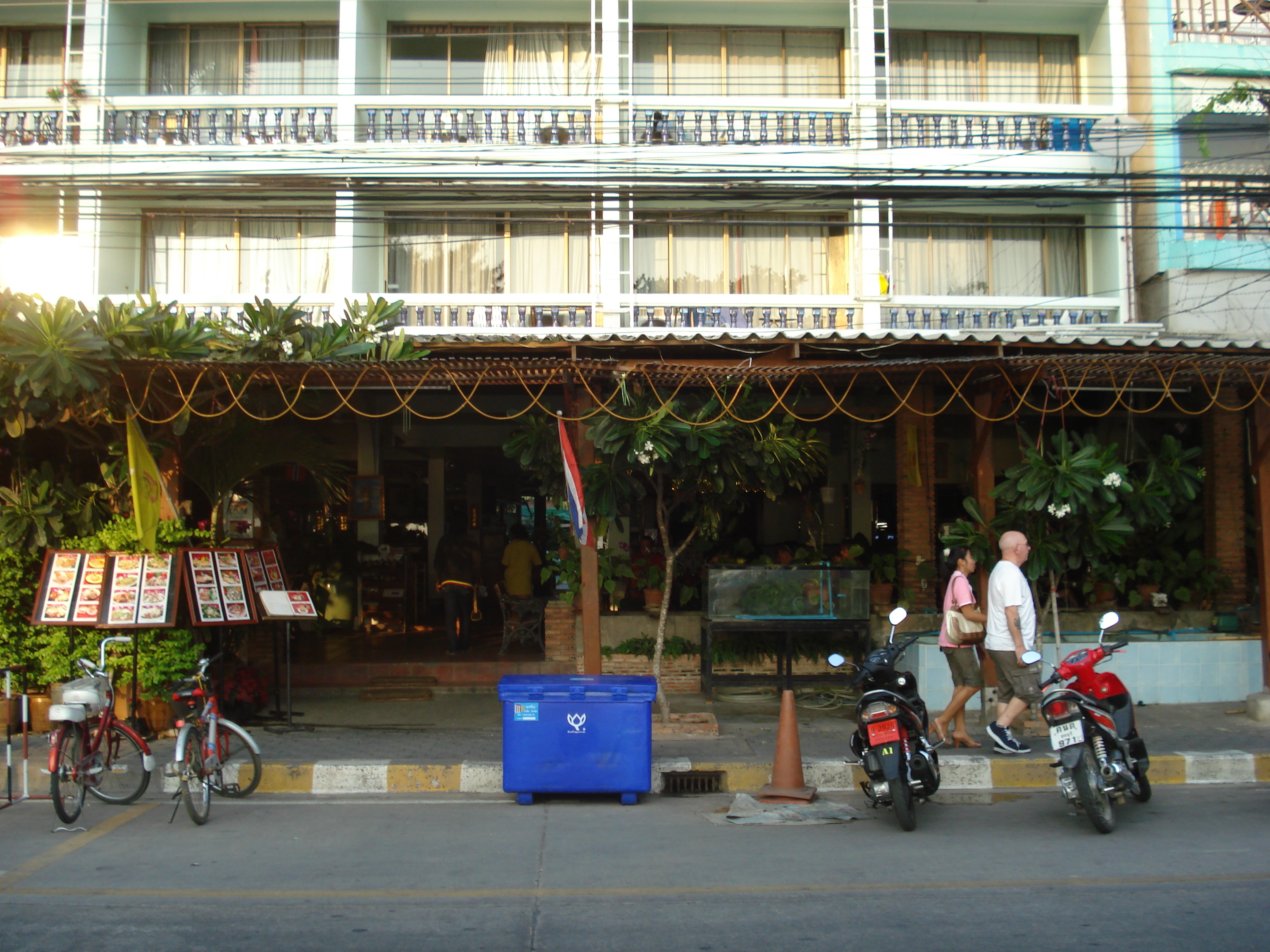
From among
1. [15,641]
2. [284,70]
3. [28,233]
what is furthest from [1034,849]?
[28,233]

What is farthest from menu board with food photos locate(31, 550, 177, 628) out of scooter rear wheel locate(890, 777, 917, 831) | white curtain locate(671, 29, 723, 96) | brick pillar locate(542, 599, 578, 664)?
white curtain locate(671, 29, 723, 96)

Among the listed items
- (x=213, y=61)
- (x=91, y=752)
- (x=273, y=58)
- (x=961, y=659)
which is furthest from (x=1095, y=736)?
(x=213, y=61)

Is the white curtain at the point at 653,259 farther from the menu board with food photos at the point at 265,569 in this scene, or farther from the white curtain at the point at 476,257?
the menu board with food photos at the point at 265,569

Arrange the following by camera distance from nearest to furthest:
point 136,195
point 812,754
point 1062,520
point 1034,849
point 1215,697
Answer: point 1034,849 < point 812,754 < point 1062,520 < point 1215,697 < point 136,195

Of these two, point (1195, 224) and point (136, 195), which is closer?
point (136, 195)

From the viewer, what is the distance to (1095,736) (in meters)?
6.19

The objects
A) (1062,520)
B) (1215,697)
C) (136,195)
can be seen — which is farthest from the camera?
(136,195)

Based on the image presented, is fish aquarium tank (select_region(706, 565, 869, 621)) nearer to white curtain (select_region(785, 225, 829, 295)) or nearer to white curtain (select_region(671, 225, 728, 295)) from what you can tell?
white curtain (select_region(671, 225, 728, 295))

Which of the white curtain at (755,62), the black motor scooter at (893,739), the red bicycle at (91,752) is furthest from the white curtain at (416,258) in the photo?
the black motor scooter at (893,739)

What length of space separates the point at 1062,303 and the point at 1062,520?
662cm

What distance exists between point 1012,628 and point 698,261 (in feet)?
28.0

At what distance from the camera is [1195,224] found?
46.8 ft

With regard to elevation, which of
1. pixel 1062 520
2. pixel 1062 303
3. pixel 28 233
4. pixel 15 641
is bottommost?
pixel 15 641

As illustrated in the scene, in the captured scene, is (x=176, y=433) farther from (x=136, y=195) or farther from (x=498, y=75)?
(x=498, y=75)
